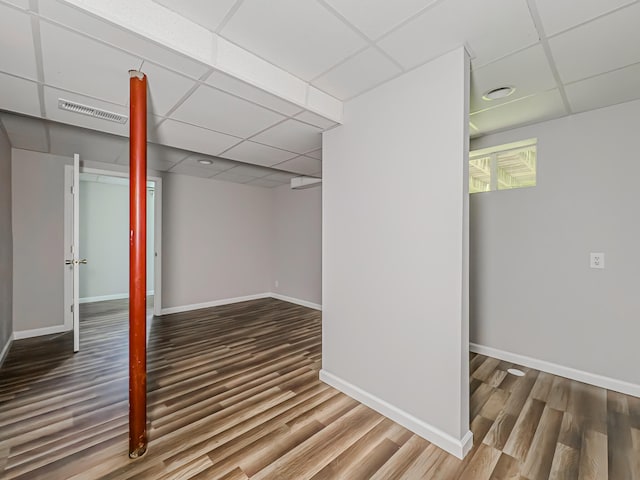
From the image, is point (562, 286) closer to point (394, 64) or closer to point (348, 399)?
point (348, 399)

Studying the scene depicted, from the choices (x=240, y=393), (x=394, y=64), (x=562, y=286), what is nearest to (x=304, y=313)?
(x=240, y=393)

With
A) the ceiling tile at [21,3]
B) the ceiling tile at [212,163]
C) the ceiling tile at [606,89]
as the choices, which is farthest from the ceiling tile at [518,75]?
the ceiling tile at [212,163]

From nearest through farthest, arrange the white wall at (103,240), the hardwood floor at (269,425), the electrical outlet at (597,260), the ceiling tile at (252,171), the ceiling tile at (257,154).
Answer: the hardwood floor at (269,425), the electrical outlet at (597,260), the ceiling tile at (257,154), the ceiling tile at (252,171), the white wall at (103,240)

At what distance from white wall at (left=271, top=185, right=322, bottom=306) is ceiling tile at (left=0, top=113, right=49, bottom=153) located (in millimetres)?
3710


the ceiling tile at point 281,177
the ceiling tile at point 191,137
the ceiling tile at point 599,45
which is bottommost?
the ceiling tile at point 191,137

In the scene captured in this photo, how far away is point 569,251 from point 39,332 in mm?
6286

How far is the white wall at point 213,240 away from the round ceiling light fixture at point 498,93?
4.69 m

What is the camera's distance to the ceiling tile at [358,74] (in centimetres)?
191

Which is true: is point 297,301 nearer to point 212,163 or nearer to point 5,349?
point 212,163

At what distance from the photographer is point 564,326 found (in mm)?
2742

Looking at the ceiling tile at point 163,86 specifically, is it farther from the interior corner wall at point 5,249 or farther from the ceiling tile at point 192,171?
the ceiling tile at point 192,171

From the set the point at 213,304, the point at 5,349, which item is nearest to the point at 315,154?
the point at 213,304

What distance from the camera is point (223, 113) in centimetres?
239

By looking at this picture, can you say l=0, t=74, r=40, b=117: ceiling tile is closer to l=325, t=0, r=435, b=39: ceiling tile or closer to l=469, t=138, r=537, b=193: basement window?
l=325, t=0, r=435, b=39: ceiling tile
